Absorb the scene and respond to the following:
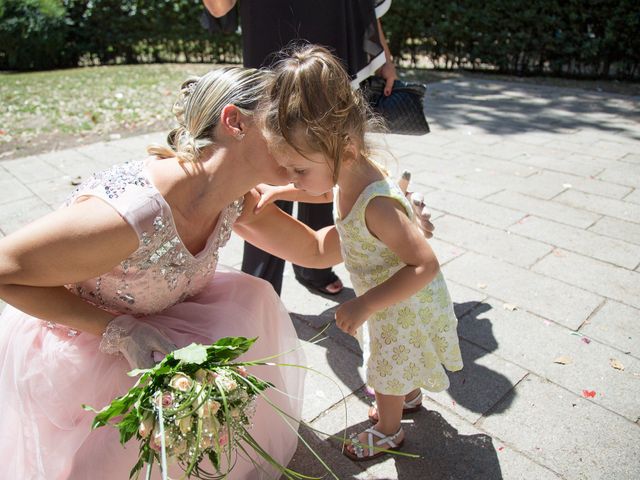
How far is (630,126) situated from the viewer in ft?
22.0

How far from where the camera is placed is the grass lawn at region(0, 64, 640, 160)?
265 inches

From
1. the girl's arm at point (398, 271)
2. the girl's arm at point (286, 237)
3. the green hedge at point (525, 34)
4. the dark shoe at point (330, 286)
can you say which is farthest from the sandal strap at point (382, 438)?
the green hedge at point (525, 34)

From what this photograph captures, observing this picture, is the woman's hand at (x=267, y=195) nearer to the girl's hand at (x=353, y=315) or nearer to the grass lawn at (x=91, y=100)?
the girl's hand at (x=353, y=315)

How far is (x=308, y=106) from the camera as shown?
5.25 ft

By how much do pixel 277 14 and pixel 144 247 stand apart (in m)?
1.50

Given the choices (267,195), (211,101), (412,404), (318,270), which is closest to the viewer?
(211,101)

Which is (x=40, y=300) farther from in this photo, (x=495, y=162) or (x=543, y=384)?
(x=495, y=162)

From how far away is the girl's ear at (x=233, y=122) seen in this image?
165 cm

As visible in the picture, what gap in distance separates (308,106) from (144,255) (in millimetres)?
678

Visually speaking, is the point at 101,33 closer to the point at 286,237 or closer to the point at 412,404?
the point at 286,237

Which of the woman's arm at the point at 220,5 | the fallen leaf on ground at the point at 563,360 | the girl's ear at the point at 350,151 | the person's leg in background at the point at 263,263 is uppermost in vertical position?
the woman's arm at the point at 220,5

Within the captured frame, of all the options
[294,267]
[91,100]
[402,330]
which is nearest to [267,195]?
[402,330]

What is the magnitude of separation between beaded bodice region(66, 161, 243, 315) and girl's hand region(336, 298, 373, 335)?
0.51m

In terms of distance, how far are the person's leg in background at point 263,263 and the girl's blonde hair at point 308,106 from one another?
3.86 feet
